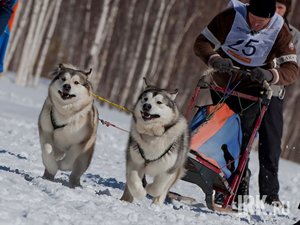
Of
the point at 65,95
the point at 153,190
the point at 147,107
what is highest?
the point at 147,107

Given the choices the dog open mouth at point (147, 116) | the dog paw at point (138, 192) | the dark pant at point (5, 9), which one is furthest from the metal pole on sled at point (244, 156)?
the dark pant at point (5, 9)

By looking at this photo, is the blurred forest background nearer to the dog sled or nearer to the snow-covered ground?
the snow-covered ground

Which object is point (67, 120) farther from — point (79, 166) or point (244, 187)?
point (244, 187)

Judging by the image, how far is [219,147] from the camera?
5.71m

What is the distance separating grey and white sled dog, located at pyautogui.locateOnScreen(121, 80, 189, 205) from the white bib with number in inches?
44.3

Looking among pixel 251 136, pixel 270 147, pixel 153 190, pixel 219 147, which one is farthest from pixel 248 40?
pixel 153 190

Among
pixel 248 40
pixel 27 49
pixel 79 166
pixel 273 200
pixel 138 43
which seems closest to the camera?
pixel 79 166

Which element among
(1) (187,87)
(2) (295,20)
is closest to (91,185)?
(2) (295,20)

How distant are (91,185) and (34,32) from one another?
18.0 metres

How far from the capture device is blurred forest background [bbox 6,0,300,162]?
23.4 metres

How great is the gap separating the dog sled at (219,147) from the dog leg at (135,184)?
0.78 m

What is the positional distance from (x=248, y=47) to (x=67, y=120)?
1747 millimetres

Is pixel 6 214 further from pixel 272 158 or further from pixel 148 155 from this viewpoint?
pixel 272 158

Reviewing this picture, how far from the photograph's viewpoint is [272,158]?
6.77 metres
